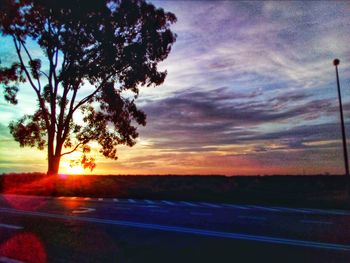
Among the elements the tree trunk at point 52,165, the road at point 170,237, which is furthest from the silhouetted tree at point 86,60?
the road at point 170,237

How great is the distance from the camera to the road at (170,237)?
8.12 metres

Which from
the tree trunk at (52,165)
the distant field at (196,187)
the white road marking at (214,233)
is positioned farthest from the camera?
the tree trunk at (52,165)

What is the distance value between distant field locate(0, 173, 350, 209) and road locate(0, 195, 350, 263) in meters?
9.53

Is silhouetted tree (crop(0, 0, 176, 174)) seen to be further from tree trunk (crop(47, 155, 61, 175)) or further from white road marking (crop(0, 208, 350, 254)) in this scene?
white road marking (crop(0, 208, 350, 254))

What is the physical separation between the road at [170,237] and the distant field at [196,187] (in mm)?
9531

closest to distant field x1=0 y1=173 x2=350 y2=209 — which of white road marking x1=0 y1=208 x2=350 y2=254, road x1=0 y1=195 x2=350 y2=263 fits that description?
road x1=0 y1=195 x2=350 y2=263

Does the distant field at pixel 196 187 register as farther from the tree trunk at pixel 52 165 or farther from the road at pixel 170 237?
the road at pixel 170 237

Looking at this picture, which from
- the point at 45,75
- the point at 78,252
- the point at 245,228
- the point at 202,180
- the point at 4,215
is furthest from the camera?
the point at 202,180

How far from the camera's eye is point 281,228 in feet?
39.3

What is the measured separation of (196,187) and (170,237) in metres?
21.9

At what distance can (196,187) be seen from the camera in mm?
32031

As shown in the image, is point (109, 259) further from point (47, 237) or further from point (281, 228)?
point (281, 228)

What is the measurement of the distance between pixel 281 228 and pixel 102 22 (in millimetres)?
26031

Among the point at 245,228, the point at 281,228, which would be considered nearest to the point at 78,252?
the point at 245,228
